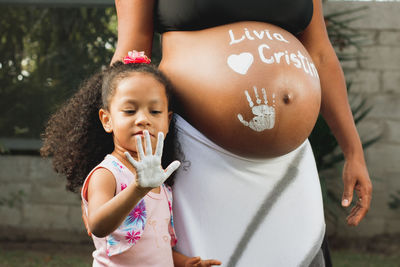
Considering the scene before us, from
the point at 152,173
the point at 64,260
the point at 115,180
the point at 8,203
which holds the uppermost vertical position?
the point at 152,173

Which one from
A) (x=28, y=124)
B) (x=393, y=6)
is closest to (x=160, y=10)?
(x=28, y=124)

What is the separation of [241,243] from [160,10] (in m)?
0.72

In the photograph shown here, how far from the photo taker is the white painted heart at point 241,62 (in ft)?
5.02

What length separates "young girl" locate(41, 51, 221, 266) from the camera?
1.32 metres

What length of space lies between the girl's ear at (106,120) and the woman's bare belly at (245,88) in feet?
0.70

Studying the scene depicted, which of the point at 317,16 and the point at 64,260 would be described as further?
the point at 64,260

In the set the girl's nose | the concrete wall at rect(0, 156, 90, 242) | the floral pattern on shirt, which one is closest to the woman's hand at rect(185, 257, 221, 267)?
the floral pattern on shirt

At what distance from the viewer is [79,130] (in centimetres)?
161

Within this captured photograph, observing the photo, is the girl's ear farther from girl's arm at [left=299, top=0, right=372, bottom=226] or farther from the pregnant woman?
girl's arm at [left=299, top=0, right=372, bottom=226]

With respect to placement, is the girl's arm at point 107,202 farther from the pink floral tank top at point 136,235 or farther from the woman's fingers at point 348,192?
the woman's fingers at point 348,192

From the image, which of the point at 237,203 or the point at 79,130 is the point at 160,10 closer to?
the point at 79,130

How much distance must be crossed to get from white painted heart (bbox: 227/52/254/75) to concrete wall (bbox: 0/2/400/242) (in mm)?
3711

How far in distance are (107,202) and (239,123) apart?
0.44 metres

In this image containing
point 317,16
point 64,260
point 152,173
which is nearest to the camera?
point 152,173
